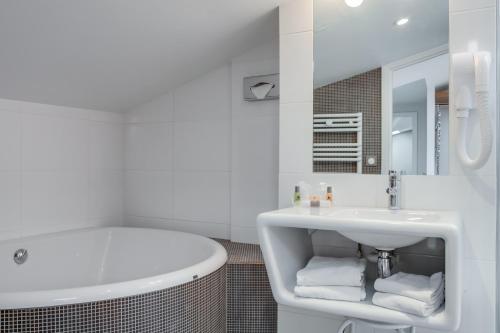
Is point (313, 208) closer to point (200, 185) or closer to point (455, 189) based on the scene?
point (455, 189)

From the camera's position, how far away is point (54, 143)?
100 inches

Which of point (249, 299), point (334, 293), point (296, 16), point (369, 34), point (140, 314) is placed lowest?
point (249, 299)

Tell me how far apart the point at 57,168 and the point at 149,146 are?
0.66m

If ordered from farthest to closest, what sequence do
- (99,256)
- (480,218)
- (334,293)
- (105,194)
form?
(105,194)
(99,256)
(480,218)
(334,293)

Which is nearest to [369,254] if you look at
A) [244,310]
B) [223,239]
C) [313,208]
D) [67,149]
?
[313,208]

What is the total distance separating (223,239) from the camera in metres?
2.68

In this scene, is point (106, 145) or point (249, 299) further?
point (106, 145)

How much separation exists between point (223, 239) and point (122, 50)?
1334 millimetres

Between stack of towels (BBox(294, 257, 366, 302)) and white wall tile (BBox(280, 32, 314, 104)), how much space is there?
2.76ft

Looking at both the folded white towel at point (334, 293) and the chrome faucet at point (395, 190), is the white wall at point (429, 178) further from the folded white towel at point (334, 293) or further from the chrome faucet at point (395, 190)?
the folded white towel at point (334, 293)

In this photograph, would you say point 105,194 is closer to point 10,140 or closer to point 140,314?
point 10,140

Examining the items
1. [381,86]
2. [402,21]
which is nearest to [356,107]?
[381,86]

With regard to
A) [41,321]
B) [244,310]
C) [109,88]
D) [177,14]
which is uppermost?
[177,14]

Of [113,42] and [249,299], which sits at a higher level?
[113,42]
